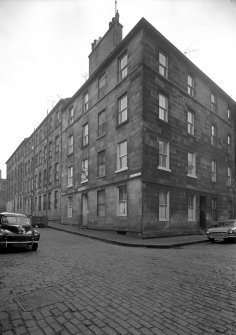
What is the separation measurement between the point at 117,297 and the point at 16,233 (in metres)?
7.36

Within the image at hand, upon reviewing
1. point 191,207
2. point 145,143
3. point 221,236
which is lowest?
point 221,236

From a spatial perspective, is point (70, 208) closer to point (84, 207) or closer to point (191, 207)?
point (84, 207)

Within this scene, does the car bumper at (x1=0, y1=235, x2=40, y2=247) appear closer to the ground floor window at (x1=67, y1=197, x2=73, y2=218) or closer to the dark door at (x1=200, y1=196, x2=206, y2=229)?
the dark door at (x1=200, y1=196, x2=206, y2=229)

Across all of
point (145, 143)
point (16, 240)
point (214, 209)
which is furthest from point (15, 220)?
point (214, 209)

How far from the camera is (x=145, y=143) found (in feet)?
56.5

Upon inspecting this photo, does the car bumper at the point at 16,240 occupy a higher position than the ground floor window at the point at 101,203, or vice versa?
the ground floor window at the point at 101,203

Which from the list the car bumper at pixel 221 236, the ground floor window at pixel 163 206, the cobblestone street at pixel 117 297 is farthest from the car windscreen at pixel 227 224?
the cobblestone street at pixel 117 297

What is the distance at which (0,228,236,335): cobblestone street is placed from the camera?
13.5 feet

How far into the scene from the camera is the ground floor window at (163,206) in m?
18.0

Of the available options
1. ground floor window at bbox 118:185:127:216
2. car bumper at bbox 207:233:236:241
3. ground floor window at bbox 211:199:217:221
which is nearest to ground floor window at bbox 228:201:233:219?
ground floor window at bbox 211:199:217:221

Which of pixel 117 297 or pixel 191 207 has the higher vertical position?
pixel 191 207

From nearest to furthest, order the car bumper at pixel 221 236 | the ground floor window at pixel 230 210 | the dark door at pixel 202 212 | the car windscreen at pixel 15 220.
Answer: the car windscreen at pixel 15 220 → the car bumper at pixel 221 236 → the dark door at pixel 202 212 → the ground floor window at pixel 230 210

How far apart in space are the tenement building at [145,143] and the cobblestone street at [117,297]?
8785mm

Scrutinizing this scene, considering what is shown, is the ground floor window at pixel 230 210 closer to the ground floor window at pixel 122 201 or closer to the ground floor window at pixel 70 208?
the ground floor window at pixel 122 201
